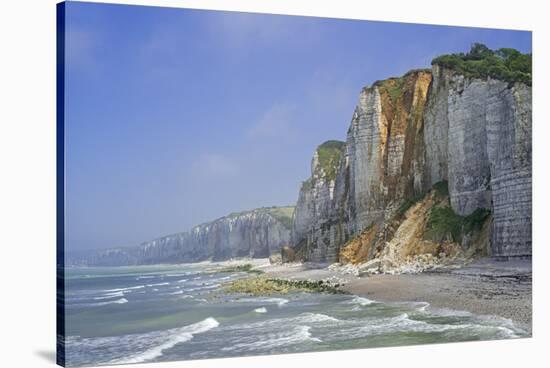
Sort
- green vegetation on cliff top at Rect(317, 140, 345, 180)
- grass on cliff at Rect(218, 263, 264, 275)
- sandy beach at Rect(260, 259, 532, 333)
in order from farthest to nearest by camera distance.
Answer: sandy beach at Rect(260, 259, 532, 333) < green vegetation on cliff top at Rect(317, 140, 345, 180) < grass on cliff at Rect(218, 263, 264, 275)

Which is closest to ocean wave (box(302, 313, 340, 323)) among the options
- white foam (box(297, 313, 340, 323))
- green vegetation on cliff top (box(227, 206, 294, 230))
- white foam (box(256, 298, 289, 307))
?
white foam (box(297, 313, 340, 323))

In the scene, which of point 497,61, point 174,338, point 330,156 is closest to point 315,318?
point 174,338

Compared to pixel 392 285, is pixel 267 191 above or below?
above

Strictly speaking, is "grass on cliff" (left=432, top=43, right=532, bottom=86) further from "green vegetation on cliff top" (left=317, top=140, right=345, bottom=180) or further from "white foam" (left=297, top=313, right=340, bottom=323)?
"white foam" (left=297, top=313, right=340, bottom=323)

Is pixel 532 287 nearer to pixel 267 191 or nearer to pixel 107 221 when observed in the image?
pixel 267 191

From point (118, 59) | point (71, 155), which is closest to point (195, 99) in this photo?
point (118, 59)

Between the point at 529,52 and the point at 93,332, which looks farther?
the point at 529,52

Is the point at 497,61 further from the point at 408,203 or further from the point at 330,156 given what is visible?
the point at 330,156

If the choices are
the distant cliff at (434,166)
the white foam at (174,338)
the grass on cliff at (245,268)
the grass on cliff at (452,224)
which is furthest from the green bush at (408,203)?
the white foam at (174,338)
